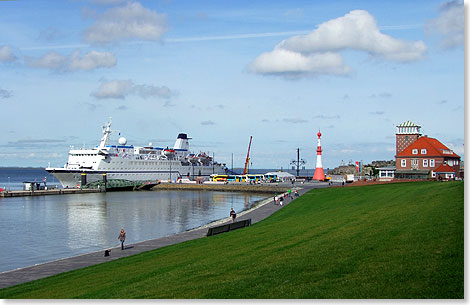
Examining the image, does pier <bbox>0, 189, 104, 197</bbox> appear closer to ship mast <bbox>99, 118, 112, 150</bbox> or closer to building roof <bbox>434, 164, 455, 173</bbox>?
ship mast <bbox>99, 118, 112, 150</bbox>

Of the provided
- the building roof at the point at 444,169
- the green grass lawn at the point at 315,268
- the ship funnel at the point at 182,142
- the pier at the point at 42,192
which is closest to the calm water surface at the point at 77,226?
the green grass lawn at the point at 315,268

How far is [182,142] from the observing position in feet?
349

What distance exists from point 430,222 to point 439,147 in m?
43.1

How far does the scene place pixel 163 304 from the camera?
891 centimetres

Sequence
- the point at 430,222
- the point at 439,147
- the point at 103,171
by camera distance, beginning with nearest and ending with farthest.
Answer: the point at 430,222, the point at 439,147, the point at 103,171

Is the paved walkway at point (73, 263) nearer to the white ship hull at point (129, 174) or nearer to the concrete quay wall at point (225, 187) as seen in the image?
the concrete quay wall at point (225, 187)

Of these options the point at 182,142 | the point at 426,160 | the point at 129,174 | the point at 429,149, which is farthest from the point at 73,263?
the point at 182,142

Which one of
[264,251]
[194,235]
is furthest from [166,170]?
[264,251]

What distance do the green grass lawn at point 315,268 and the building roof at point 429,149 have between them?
37.3 metres

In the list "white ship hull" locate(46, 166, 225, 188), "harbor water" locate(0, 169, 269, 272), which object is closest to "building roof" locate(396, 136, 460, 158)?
"harbor water" locate(0, 169, 269, 272)

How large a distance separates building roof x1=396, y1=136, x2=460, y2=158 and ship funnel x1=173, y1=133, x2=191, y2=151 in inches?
2341

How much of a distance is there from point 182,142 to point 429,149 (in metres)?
63.1

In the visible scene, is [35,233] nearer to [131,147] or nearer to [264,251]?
[264,251]

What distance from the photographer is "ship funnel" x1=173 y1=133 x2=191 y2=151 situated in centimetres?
10562
